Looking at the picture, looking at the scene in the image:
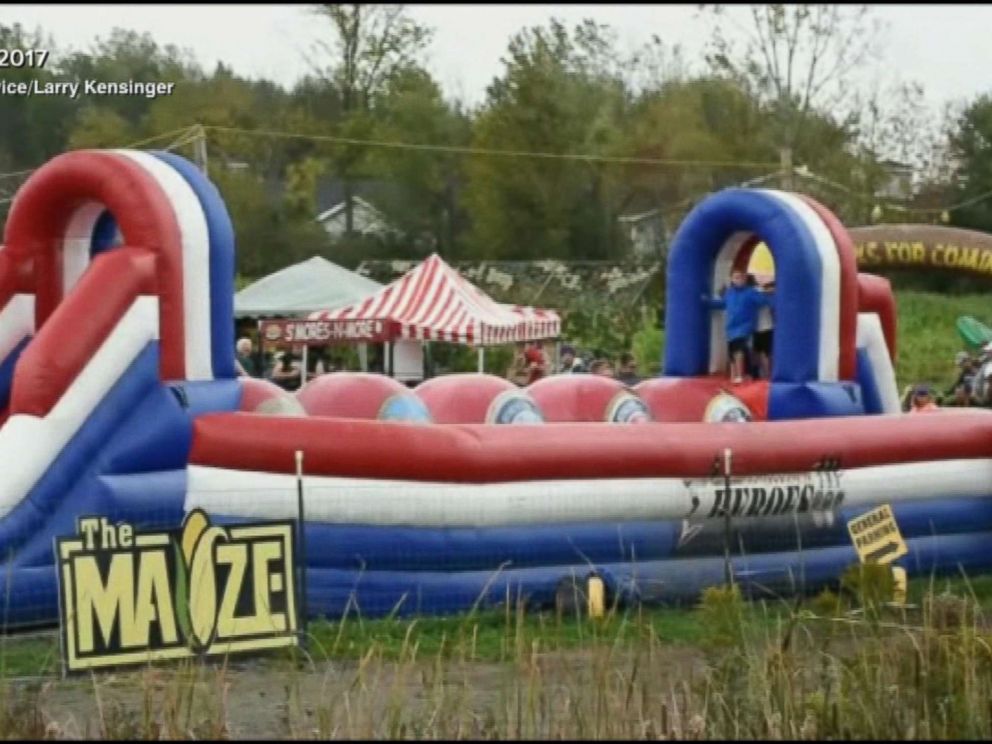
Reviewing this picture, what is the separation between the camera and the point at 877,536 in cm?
1084

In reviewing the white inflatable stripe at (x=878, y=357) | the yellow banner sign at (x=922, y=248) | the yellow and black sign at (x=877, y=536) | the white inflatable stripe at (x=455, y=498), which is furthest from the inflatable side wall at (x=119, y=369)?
the yellow banner sign at (x=922, y=248)

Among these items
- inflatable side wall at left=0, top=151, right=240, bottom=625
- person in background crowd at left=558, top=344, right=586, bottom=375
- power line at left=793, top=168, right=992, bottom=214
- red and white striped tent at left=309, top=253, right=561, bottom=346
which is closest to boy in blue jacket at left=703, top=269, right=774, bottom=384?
inflatable side wall at left=0, top=151, right=240, bottom=625

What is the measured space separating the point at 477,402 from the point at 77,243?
8.58ft

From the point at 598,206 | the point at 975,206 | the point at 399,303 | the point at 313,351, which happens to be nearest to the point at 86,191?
the point at 399,303

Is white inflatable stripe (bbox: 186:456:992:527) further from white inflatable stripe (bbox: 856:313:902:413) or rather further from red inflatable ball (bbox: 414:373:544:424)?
white inflatable stripe (bbox: 856:313:902:413)

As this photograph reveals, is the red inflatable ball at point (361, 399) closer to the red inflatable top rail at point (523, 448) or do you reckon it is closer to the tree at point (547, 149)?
the red inflatable top rail at point (523, 448)

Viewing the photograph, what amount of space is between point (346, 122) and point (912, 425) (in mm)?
22607

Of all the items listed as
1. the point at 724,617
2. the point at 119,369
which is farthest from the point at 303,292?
the point at 724,617

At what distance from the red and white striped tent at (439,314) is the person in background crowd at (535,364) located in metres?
0.25

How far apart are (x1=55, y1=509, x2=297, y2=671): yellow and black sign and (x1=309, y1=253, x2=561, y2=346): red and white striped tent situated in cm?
1144

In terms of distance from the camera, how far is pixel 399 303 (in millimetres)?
20016

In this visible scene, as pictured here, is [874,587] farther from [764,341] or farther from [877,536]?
[764,341]

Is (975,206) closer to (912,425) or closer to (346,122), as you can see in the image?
(346,122)

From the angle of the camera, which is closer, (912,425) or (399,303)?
(912,425)
